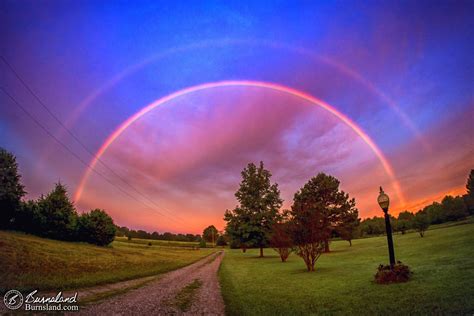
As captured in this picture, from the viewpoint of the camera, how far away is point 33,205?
4131cm

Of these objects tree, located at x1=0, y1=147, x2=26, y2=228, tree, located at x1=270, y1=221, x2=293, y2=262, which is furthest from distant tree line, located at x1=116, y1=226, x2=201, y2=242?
tree, located at x1=270, y1=221, x2=293, y2=262

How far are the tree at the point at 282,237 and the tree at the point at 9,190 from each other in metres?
39.8

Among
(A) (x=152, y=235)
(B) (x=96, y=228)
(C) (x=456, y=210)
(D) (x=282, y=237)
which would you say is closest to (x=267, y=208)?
(D) (x=282, y=237)

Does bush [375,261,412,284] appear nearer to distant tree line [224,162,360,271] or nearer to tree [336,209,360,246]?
distant tree line [224,162,360,271]

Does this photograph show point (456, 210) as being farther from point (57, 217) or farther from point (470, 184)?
point (57, 217)

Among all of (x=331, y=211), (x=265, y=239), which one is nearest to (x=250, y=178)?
(x=265, y=239)

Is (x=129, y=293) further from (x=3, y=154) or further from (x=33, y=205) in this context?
(x=3, y=154)

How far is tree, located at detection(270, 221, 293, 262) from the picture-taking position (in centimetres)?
2577

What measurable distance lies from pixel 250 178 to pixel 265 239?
11981 mm

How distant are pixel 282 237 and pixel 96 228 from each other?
32.4m

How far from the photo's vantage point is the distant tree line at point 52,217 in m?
40.5
